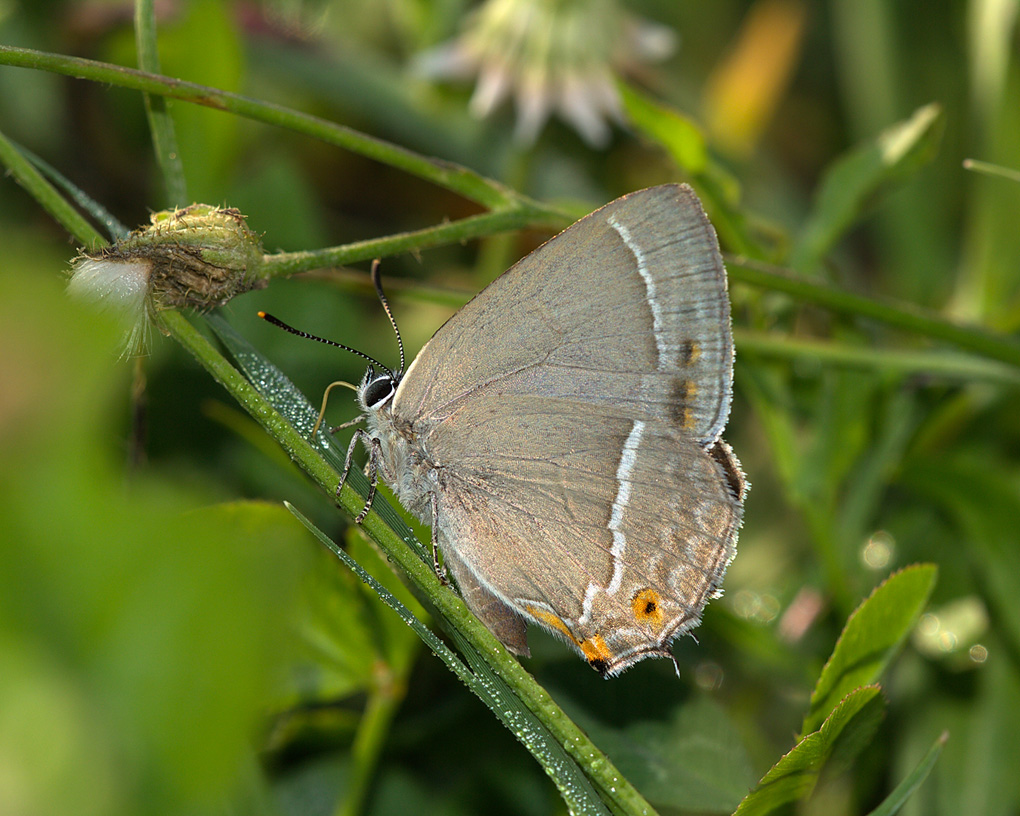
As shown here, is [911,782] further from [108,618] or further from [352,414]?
[352,414]

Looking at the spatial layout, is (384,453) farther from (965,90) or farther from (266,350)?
(965,90)

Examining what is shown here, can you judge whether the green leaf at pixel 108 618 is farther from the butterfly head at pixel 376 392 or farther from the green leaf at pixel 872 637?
the butterfly head at pixel 376 392

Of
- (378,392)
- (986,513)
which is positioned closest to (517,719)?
(378,392)

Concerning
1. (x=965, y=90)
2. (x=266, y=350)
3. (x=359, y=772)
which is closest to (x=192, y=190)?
(x=266, y=350)

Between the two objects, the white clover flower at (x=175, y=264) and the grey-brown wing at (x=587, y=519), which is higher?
the white clover flower at (x=175, y=264)

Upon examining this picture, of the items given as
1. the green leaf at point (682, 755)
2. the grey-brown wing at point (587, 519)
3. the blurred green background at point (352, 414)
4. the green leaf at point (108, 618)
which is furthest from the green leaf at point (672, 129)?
the green leaf at point (108, 618)

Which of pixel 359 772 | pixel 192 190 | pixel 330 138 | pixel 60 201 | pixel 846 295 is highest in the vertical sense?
pixel 60 201

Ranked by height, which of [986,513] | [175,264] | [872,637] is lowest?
[986,513]
